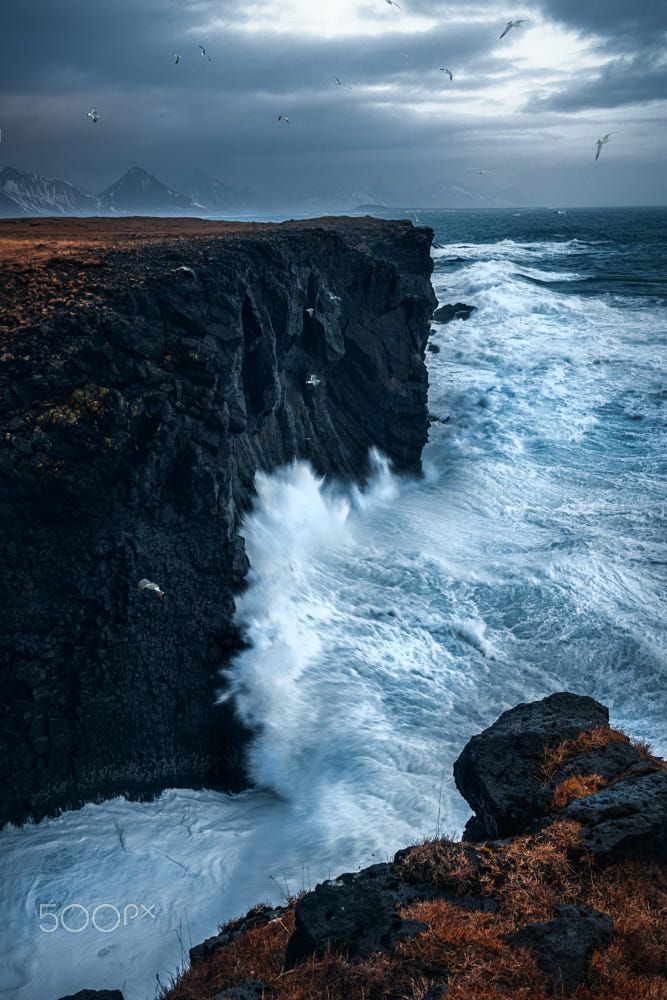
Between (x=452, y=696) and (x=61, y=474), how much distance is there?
8.90 metres

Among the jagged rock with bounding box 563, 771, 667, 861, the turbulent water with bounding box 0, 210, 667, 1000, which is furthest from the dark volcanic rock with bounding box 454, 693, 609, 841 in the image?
the turbulent water with bounding box 0, 210, 667, 1000

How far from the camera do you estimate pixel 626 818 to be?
6.86 meters

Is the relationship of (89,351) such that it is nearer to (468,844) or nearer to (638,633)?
(468,844)

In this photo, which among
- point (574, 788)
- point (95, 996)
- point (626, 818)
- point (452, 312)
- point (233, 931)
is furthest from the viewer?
point (452, 312)

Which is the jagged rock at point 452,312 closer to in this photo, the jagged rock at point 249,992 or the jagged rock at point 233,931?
the jagged rock at point 233,931

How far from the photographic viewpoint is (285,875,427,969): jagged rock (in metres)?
5.92

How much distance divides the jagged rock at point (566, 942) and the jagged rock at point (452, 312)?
38732 millimetres

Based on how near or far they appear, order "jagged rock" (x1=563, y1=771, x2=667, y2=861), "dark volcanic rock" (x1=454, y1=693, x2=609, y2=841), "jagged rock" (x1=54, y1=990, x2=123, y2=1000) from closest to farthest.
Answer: "jagged rock" (x1=563, y1=771, x2=667, y2=861), "jagged rock" (x1=54, y1=990, x2=123, y2=1000), "dark volcanic rock" (x1=454, y1=693, x2=609, y2=841)

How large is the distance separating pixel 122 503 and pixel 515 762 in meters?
8.33

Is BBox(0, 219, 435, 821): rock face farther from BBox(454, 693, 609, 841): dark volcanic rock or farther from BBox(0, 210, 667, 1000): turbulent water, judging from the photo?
BBox(454, 693, 609, 841): dark volcanic rock

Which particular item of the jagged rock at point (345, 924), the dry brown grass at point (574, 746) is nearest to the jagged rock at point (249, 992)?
the jagged rock at point (345, 924)

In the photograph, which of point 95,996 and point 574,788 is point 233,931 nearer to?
point 95,996

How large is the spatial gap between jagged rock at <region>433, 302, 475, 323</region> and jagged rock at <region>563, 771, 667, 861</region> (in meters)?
37.1

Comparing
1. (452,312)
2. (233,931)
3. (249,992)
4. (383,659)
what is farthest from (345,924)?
(452,312)
